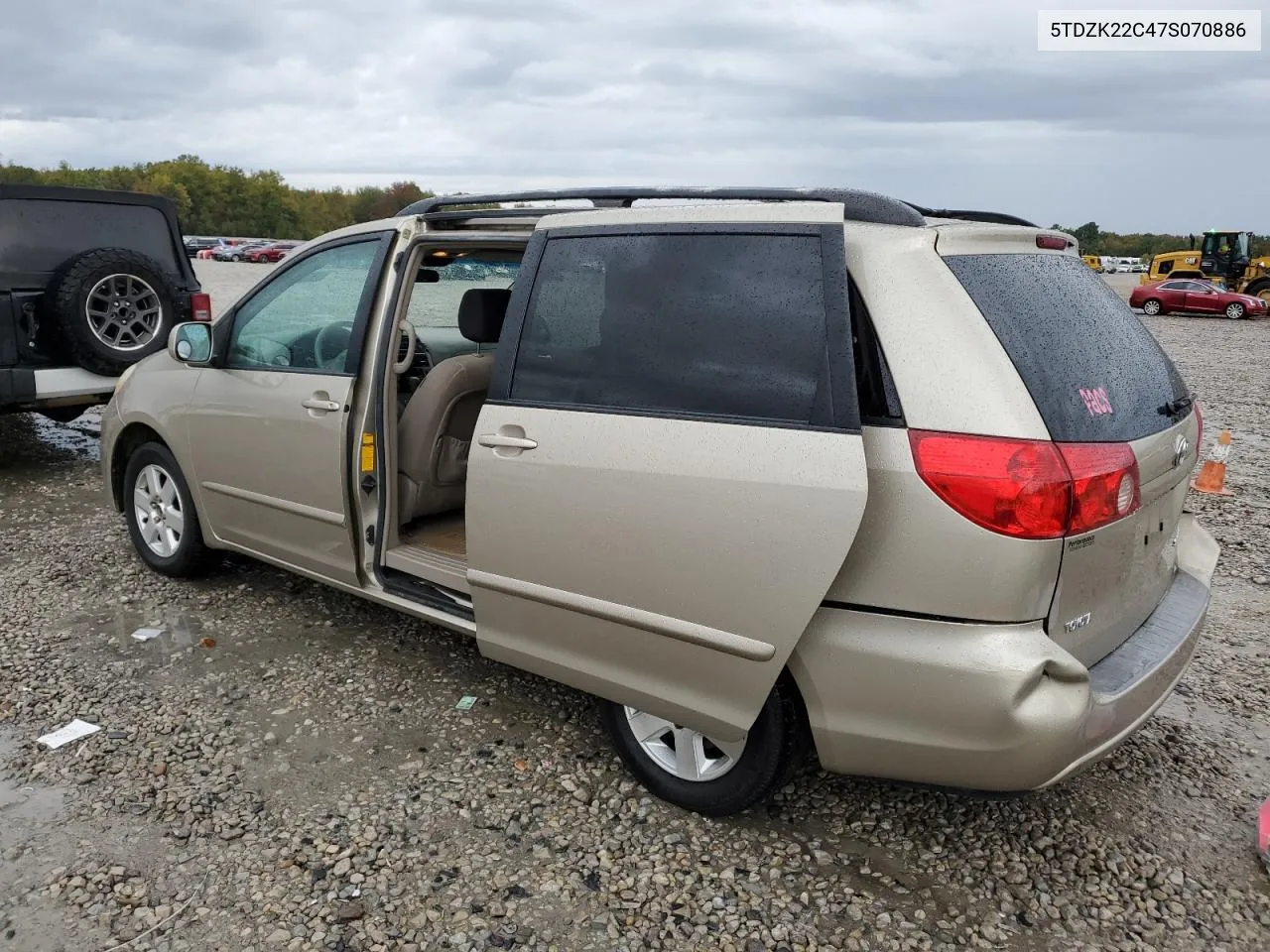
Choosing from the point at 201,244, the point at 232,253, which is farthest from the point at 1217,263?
the point at 201,244

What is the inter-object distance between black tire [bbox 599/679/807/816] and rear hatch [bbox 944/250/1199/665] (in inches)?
29.1

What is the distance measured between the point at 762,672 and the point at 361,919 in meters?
1.25

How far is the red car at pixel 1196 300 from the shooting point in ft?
89.1

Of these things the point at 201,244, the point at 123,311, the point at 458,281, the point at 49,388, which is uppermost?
the point at 201,244

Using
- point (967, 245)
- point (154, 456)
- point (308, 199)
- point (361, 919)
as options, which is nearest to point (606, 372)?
point (967, 245)

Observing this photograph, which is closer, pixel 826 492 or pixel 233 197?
pixel 826 492

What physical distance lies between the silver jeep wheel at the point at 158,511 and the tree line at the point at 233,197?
87.4m

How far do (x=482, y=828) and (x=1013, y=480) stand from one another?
1863mm

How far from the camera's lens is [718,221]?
106 inches

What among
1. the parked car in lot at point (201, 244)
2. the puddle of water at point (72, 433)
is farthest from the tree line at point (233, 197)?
the puddle of water at point (72, 433)

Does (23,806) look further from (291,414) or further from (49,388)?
(49,388)

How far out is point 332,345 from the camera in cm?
387

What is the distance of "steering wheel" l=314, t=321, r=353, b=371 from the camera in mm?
3799

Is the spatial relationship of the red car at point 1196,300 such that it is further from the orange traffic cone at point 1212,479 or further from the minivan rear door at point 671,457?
the minivan rear door at point 671,457
